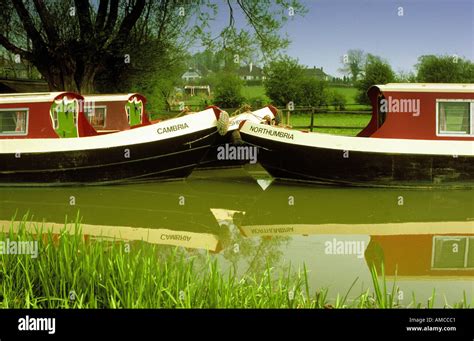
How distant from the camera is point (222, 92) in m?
8.48

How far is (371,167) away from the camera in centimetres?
870

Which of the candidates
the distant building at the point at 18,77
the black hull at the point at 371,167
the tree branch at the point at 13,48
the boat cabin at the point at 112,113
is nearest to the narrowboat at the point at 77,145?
the tree branch at the point at 13,48

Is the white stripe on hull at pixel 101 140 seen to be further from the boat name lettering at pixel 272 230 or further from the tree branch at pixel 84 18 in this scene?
the boat name lettering at pixel 272 230

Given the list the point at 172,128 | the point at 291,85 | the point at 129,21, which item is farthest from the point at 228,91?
the point at 129,21

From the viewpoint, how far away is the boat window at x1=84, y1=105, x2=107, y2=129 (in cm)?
1015

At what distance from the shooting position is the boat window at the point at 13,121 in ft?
29.5

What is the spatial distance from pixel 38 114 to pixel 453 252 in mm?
6294

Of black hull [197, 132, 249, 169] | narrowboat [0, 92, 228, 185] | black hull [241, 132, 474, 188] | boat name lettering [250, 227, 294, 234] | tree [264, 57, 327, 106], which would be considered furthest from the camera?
black hull [197, 132, 249, 169]

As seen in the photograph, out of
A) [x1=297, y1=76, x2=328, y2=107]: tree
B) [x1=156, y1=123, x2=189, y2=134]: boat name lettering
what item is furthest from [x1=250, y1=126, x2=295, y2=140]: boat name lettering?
[x1=156, y1=123, x2=189, y2=134]: boat name lettering

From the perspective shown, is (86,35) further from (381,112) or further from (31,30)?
(381,112)

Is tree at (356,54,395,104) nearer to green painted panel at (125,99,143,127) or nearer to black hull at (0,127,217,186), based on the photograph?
black hull at (0,127,217,186)

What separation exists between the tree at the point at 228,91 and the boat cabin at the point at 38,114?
2.20 metres
